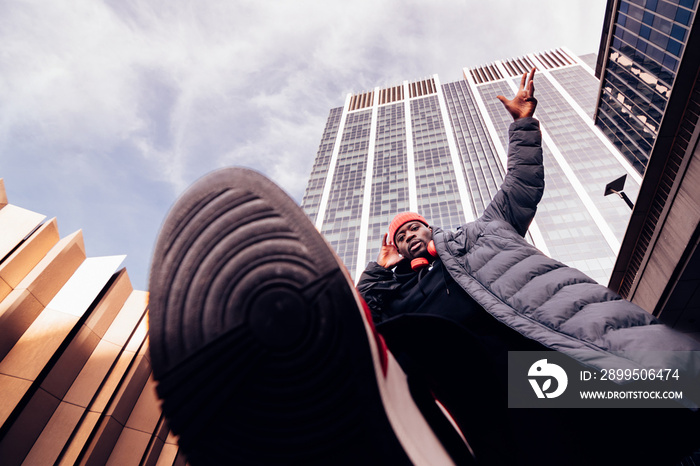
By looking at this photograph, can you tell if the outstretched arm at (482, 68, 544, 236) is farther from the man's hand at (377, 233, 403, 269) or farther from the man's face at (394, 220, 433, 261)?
the man's hand at (377, 233, 403, 269)

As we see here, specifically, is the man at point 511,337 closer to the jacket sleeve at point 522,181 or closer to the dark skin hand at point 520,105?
the jacket sleeve at point 522,181

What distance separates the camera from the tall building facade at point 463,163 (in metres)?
33.7

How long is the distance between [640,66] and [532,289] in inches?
1174

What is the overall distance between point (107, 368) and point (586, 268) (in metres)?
37.5

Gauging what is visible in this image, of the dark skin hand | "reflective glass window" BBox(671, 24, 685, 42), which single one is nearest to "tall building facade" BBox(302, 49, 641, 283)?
"reflective glass window" BBox(671, 24, 685, 42)

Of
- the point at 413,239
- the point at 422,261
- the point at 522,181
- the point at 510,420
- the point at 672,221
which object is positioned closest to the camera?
the point at 510,420

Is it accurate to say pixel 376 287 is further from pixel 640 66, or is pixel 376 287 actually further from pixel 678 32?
pixel 640 66

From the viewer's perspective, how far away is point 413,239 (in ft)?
8.36

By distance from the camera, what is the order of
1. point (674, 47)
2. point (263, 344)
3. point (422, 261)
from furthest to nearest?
1. point (674, 47)
2. point (422, 261)
3. point (263, 344)

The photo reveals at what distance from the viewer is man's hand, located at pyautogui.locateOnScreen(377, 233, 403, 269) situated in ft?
8.59

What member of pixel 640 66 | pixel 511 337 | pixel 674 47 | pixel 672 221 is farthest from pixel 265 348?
pixel 640 66

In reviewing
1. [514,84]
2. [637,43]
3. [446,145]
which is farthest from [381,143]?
[637,43]

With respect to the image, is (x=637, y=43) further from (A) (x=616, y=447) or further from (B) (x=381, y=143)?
(B) (x=381, y=143)

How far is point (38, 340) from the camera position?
16.1ft
